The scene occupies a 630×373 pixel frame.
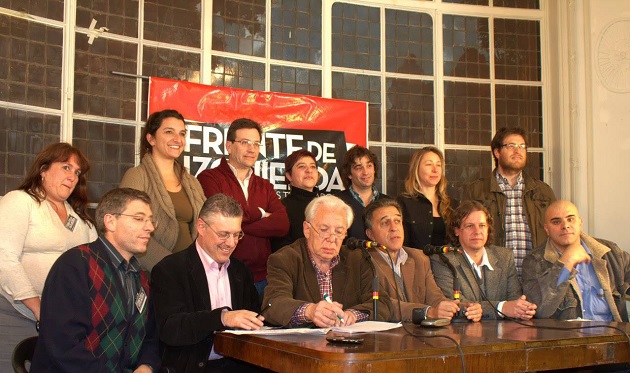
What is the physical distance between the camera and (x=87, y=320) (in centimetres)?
306

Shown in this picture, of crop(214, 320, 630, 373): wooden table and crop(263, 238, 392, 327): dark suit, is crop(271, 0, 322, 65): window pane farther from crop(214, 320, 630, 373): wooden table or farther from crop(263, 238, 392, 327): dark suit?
crop(214, 320, 630, 373): wooden table

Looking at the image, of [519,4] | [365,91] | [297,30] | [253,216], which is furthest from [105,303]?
[519,4]

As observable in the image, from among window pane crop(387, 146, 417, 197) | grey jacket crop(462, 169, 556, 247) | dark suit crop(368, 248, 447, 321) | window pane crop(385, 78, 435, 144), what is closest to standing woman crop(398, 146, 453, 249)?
grey jacket crop(462, 169, 556, 247)

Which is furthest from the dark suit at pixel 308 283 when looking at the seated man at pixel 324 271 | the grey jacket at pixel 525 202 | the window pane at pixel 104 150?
the window pane at pixel 104 150

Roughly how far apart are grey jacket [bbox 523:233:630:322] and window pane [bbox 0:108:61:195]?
10.7ft

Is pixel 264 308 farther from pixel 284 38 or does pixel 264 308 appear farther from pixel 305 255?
pixel 284 38

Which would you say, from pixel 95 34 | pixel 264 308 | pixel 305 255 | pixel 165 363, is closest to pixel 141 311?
pixel 165 363

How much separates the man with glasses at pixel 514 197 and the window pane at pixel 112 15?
2.77 m

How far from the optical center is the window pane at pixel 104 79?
5242 millimetres

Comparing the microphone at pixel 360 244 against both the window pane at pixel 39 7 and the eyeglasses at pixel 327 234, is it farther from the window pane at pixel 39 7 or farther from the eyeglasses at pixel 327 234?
the window pane at pixel 39 7

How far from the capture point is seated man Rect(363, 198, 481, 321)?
4207mm

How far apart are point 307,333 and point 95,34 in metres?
3.18

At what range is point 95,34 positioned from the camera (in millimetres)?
5312

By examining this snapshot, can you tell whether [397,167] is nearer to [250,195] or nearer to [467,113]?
[467,113]
